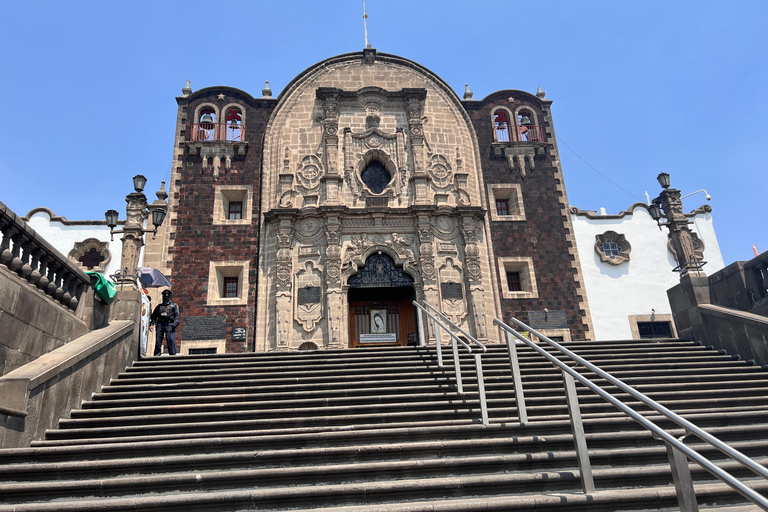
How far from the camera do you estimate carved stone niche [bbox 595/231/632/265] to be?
19.1 metres

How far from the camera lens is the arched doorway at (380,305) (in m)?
15.8

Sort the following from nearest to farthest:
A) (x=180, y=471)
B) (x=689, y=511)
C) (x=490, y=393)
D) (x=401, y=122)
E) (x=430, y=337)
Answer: (x=689, y=511) < (x=180, y=471) < (x=490, y=393) < (x=430, y=337) < (x=401, y=122)

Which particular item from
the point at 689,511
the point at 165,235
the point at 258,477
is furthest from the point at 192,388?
the point at 165,235

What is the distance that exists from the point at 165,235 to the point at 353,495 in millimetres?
13984

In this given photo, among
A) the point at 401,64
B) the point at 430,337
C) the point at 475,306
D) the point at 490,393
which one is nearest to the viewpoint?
the point at 490,393

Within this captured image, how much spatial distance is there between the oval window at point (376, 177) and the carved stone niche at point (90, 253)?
33.2ft

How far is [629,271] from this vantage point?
19.0 meters

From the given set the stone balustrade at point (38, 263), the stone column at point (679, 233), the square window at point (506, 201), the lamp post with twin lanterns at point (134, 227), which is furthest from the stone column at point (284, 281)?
the stone column at point (679, 233)

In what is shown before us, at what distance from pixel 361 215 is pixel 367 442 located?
11.4 metres

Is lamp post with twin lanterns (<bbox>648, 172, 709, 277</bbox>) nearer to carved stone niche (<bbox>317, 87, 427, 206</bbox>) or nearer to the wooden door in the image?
the wooden door

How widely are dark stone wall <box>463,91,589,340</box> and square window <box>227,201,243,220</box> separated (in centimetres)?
862

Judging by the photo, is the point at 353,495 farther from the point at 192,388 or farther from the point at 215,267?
the point at 215,267

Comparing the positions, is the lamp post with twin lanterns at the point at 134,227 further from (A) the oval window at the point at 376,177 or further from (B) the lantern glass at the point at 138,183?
(A) the oval window at the point at 376,177

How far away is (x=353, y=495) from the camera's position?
4.35 metres
